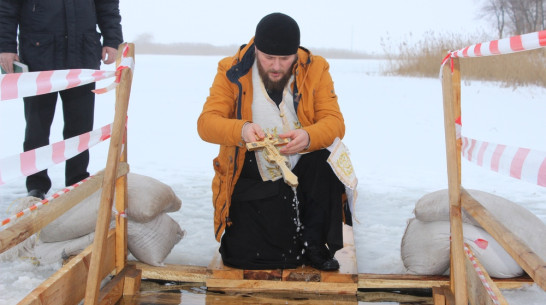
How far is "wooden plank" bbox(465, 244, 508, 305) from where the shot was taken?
2388mm

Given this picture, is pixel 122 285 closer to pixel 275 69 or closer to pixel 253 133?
pixel 253 133

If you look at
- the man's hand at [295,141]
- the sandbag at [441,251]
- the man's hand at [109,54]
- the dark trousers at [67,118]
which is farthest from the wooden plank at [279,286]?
the man's hand at [109,54]

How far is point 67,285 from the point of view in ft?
8.34

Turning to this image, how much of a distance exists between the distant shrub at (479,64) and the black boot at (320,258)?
8977 millimetres

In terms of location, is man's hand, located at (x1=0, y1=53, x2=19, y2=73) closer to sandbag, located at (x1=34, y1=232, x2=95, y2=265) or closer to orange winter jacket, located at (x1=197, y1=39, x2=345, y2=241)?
sandbag, located at (x1=34, y1=232, x2=95, y2=265)

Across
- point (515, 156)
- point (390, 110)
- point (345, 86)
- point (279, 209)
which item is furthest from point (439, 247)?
point (345, 86)

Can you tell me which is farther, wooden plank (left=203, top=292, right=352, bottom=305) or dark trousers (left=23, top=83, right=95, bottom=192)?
dark trousers (left=23, top=83, right=95, bottom=192)

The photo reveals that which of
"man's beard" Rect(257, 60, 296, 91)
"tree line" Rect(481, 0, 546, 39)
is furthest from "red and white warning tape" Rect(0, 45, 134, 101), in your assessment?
"tree line" Rect(481, 0, 546, 39)

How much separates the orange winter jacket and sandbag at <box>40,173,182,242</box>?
38 cm

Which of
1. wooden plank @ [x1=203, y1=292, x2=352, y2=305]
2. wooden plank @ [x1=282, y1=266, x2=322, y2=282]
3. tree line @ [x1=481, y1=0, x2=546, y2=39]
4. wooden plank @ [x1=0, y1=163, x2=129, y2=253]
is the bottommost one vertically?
wooden plank @ [x1=203, y1=292, x2=352, y2=305]

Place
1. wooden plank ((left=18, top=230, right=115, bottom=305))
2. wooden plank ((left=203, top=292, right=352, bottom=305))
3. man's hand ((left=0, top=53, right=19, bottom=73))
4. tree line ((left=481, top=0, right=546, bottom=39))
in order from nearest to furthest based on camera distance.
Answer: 1. wooden plank ((left=18, top=230, right=115, bottom=305))
2. wooden plank ((left=203, top=292, right=352, bottom=305))
3. man's hand ((left=0, top=53, right=19, bottom=73))
4. tree line ((left=481, top=0, right=546, bottom=39))

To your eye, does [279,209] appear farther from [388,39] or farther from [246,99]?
[388,39]

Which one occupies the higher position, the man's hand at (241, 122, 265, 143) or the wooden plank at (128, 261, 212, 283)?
the man's hand at (241, 122, 265, 143)

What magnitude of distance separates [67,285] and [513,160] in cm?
180
